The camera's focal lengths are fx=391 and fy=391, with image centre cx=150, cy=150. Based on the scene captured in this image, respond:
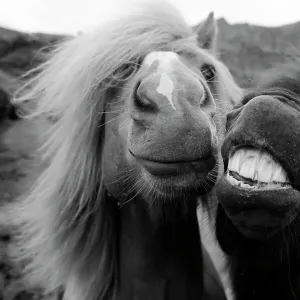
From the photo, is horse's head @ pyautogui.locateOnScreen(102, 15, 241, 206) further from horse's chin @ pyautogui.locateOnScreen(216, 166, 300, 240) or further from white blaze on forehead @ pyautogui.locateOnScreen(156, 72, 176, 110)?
horse's chin @ pyautogui.locateOnScreen(216, 166, 300, 240)

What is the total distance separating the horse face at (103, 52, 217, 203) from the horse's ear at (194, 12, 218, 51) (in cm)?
33

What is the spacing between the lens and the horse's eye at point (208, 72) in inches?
49.8

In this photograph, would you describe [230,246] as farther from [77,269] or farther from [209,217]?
[77,269]

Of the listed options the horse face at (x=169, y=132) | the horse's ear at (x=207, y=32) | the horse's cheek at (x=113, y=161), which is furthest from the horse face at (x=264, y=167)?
the horse's ear at (x=207, y=32)

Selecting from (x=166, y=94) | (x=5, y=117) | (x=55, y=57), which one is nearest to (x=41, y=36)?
(x=5, y=117)

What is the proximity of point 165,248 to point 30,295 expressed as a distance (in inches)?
Result: 50.8

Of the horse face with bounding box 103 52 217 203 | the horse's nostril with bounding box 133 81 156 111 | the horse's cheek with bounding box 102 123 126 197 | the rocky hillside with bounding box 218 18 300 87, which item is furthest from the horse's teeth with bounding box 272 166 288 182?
the rocky hillside with bounding box 218 18 300 87

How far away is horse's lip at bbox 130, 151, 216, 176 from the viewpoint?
946 millimetres

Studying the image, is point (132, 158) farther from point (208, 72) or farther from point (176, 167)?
point (208, 72)

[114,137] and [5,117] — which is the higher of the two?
[114,137]

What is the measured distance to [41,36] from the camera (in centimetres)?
307

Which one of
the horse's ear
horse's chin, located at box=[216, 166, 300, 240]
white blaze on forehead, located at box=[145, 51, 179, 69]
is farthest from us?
the horse's ear

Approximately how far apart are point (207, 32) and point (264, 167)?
2.65ft

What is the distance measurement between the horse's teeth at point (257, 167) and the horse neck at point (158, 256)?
0.50 meters
